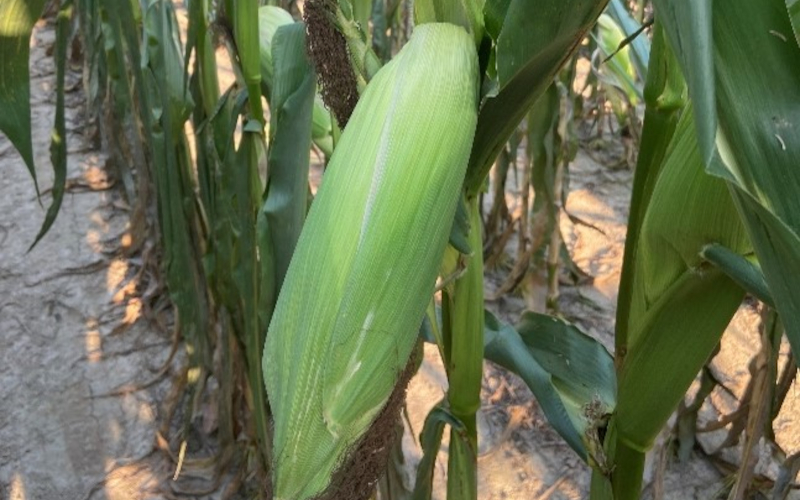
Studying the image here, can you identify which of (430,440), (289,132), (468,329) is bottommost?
(430,440)

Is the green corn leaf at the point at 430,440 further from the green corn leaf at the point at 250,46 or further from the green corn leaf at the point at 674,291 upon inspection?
the green corn leaf at the point at 250,46

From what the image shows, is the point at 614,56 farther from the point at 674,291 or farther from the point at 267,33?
the point at 674,291

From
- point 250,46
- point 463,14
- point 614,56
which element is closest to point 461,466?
point 463,14

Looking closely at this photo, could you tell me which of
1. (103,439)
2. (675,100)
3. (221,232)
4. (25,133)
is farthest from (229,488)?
(675,100)

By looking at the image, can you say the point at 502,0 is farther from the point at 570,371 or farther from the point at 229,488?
the point at 229,488

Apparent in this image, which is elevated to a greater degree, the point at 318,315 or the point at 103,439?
the point at 318,315
